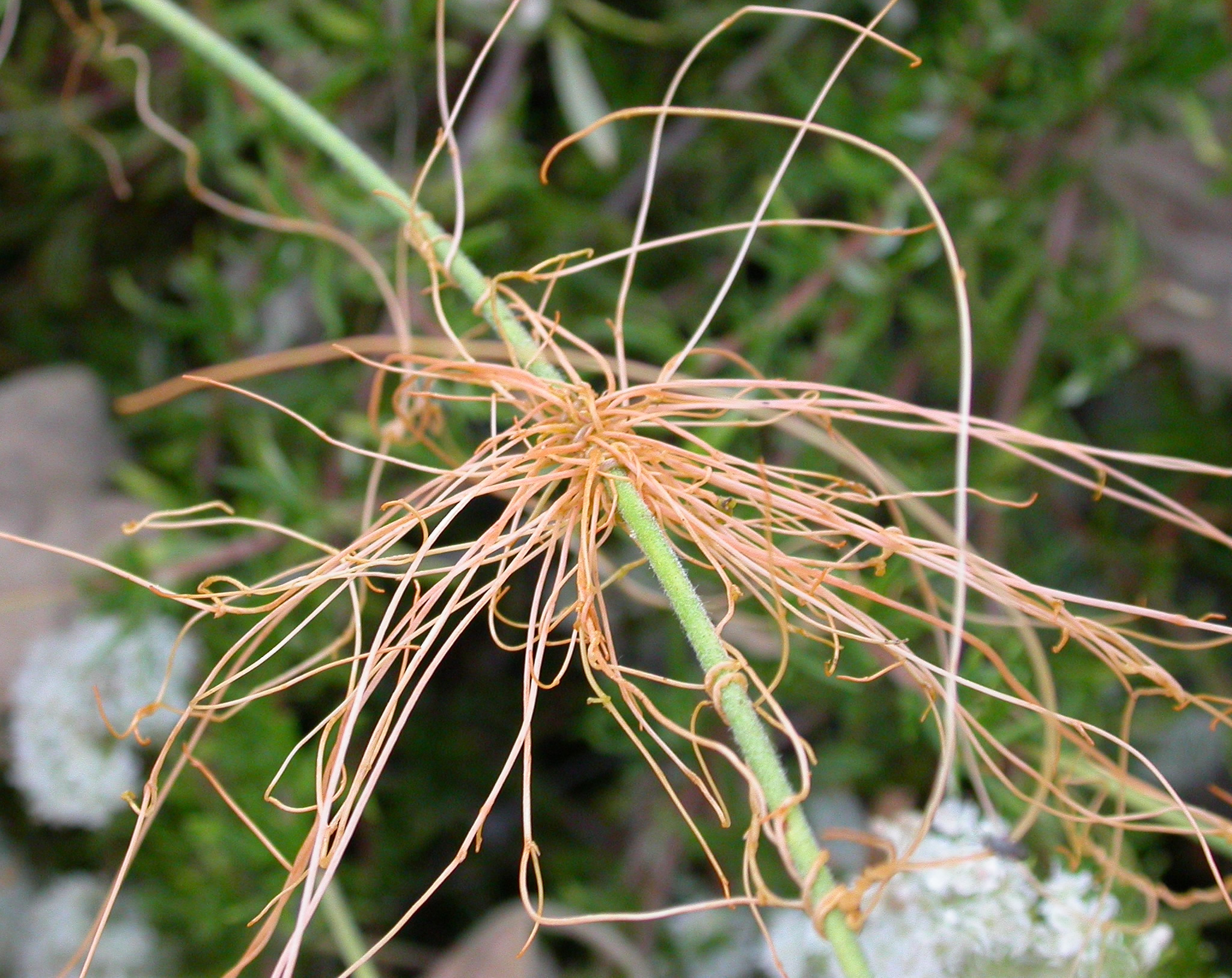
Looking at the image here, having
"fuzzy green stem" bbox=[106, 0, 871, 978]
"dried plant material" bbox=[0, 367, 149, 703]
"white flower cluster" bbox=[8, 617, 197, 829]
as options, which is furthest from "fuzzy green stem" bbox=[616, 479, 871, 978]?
"dried plant material" bbox=[0, 367, 149, 703]

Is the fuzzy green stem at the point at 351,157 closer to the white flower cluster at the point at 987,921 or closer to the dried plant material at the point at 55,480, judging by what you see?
the white flower cluster at the point at 987,921

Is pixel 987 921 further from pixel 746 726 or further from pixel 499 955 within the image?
pixel 499 955

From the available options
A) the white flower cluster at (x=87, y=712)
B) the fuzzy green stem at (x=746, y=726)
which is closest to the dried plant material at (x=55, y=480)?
the white flower cluster at (x=87, y=712)

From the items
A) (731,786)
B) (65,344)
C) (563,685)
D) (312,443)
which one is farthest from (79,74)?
(731,786)

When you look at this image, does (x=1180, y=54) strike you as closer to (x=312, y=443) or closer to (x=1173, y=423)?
(x=1173, y=423)

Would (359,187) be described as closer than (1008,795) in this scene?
No

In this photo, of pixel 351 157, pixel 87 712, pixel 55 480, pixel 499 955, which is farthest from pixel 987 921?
pixel 55 480
